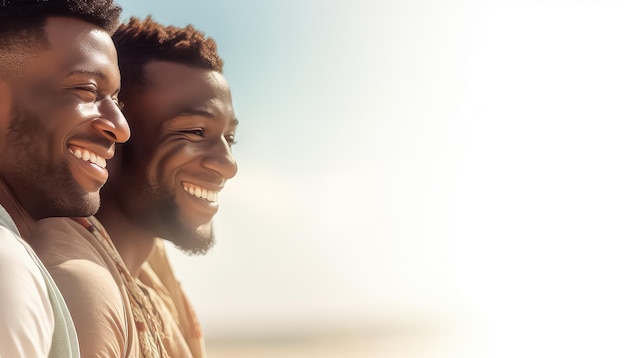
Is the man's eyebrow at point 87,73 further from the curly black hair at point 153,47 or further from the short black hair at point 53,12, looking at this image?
the curly black hair at point 153,47

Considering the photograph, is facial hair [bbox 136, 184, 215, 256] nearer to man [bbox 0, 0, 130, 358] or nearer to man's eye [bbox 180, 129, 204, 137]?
man's eye [bbox 180, 129, 204, 137]

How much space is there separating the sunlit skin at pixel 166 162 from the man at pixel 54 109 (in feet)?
2.13

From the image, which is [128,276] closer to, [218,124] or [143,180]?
[143,180]

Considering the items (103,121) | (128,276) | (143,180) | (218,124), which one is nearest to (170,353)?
A: (128,276)

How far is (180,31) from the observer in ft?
9.98

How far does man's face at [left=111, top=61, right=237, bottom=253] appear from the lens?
284 cm

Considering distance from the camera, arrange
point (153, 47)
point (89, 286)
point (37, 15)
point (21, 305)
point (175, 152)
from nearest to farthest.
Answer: point (21, 305) → point (37, 15) → point (89, 286) → point (175, 152) → point (153, 47)

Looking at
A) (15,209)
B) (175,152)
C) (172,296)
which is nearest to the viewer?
(15,209)

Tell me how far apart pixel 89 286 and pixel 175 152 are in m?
0.66

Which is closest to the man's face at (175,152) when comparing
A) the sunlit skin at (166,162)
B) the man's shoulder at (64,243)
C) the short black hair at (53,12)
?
the sunlit skin at (166,162)

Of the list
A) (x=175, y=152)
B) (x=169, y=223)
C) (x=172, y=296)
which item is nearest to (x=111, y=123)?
(x=175, y=152)

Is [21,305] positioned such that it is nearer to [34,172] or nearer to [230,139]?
[34,172]

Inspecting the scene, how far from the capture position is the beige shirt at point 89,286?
2221mm

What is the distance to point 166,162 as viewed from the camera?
2.84 m
